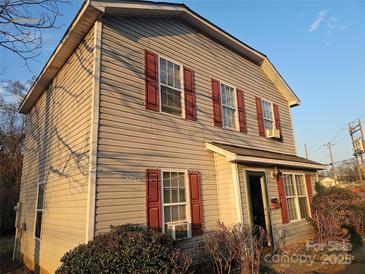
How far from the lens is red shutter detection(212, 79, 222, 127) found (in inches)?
328

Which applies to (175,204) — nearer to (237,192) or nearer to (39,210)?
(237,192)

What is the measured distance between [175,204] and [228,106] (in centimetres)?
433

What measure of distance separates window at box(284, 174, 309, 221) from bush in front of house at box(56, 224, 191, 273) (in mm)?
6288

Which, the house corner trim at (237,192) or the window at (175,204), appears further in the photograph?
the house corner trim at (237,192)

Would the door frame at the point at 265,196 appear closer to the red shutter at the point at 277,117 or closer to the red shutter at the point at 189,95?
the red shutter at the point at 189,95

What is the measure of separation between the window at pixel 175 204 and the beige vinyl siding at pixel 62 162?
1.91 metres

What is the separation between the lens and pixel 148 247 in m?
4.13

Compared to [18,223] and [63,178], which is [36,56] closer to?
[63,178]

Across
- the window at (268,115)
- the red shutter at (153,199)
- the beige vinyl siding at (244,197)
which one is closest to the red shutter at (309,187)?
the window at (268,115)

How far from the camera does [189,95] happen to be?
7.60 m

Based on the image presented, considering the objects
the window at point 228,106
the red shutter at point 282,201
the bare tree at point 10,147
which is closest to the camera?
the red shutter at point 282,201

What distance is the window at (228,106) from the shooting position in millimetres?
8891

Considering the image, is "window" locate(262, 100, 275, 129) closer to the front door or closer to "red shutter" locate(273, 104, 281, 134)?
"red shutter" locate(273, 104, 281, 134)

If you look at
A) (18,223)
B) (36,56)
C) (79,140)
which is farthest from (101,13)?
(18,223)
